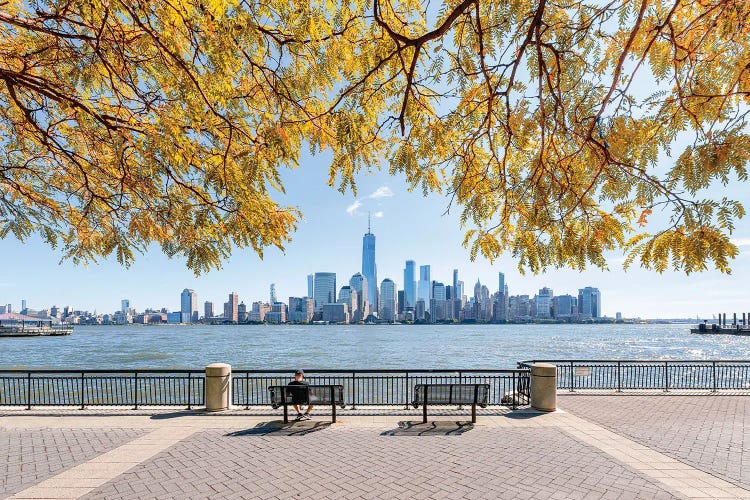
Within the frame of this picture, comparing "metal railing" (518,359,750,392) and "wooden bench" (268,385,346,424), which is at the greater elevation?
"wooden bench" (268,385,346,424)

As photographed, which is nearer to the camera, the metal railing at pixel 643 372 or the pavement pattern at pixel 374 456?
the pavement pattern at pixel 374 456

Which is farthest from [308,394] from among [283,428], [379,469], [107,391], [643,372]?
[643,372]

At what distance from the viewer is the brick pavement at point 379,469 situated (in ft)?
20.8

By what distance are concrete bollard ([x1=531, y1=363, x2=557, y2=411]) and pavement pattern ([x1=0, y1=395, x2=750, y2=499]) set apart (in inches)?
16.3

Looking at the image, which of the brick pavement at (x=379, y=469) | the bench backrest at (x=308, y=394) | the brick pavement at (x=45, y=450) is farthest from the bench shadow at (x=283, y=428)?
the brick pavement at (x=45, y=450)

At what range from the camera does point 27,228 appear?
6879 mm

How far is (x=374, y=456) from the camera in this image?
795 centimetres

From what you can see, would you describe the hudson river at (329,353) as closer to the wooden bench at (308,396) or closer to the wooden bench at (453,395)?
the wooden bench at (308,396)

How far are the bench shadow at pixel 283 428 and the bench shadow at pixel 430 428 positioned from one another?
1.70 meters

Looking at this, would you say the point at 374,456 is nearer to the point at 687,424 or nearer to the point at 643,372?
the point at 687,424

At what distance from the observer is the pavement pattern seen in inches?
254

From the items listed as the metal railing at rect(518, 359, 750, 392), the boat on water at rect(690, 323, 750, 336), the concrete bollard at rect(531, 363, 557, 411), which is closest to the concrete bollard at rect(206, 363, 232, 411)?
the concrete bollard at rect(531, 363, 557, 411)

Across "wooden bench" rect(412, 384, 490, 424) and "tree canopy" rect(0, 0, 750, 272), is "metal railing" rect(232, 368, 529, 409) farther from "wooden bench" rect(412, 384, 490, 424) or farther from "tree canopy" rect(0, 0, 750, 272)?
"tree canopy" rect(0, 0, 750, 272)

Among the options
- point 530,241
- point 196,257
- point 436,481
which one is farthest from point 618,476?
point 196,257
